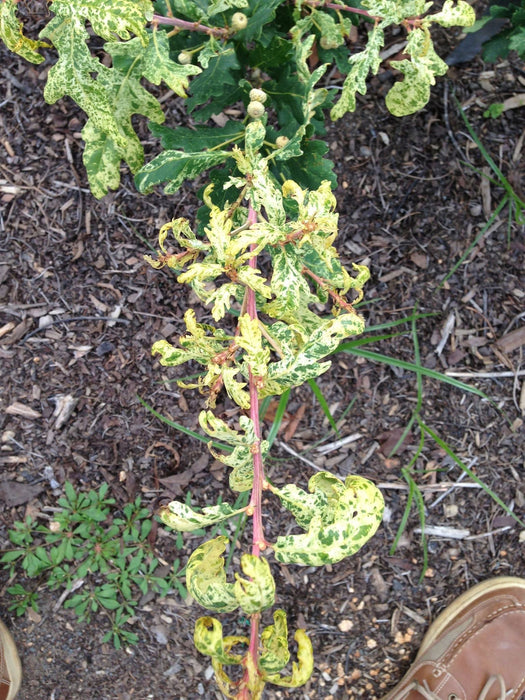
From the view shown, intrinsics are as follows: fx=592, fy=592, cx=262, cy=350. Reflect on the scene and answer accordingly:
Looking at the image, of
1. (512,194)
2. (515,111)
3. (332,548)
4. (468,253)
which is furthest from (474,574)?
(515,111)

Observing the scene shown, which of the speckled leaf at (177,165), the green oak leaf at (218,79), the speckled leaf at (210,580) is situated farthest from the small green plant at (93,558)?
the green oak leaf at (218,79)

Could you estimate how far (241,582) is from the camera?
29.0 inches

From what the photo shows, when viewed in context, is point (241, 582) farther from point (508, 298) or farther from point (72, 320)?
point (508, 298)

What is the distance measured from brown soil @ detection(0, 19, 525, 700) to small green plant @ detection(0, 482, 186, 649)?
0.04 metres

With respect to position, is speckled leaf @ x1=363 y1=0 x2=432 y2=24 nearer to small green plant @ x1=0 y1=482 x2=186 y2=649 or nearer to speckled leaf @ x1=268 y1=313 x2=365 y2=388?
speckled leaf @ x1=268 y1=313 x2=365 y2=388

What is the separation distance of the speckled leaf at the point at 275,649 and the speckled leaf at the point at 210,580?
6 centimetres

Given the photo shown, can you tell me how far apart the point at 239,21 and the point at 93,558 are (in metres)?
1.41

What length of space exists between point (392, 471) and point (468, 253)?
0.68 m

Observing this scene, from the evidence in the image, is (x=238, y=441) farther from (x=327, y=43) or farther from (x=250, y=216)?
(x=327, y=43)

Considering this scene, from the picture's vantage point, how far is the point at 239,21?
103cm

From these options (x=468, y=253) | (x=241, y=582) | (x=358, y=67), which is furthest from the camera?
(x=468, y=253)

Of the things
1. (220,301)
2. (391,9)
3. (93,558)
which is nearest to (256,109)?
(391,9)

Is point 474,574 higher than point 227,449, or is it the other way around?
point 227,449

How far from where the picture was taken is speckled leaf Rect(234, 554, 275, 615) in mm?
733
